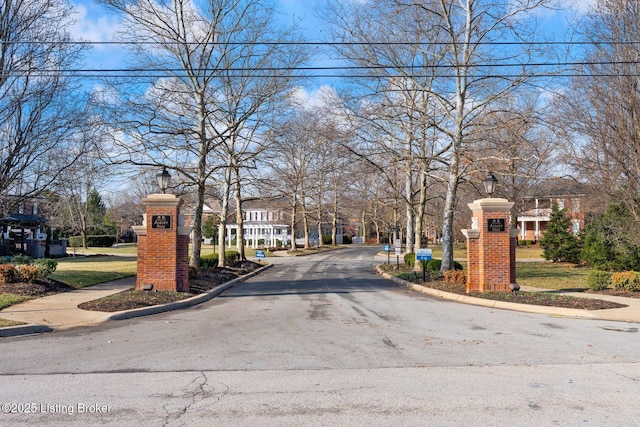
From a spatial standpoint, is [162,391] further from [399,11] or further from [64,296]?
[399,11]

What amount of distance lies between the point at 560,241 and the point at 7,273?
3394 centimetres

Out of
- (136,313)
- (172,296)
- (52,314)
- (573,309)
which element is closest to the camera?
(52,314)

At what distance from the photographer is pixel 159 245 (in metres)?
15.7

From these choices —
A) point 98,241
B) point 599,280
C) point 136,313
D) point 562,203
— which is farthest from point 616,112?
point 98,241

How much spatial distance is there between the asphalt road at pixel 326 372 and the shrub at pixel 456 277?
678cm

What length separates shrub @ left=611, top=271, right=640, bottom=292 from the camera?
16.8 meters

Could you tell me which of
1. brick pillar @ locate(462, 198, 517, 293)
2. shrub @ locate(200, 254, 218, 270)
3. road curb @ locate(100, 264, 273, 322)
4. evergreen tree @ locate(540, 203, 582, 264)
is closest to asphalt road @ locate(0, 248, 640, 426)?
road curb @ locate(100, 264, 273, 322)

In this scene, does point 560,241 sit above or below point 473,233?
below

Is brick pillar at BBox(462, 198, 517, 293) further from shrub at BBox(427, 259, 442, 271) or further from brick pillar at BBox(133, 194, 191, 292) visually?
brick pillar at BBox(133, 194, 191, 292)

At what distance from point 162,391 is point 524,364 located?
4884 mm

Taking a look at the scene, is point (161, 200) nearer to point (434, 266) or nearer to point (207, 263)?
point (207, 263)

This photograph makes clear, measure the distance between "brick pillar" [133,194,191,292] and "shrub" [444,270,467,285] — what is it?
9.58 meters

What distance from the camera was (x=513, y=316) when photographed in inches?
501

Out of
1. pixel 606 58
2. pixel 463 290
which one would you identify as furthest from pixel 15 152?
pixel 606 58
